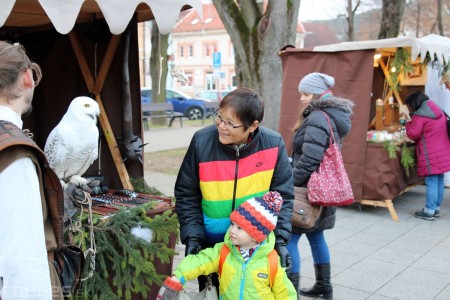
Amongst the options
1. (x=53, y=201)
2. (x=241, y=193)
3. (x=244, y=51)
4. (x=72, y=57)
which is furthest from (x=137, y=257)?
(x=244, y=51)

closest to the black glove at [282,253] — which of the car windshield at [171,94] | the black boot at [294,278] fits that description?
the black boot at [294,278]

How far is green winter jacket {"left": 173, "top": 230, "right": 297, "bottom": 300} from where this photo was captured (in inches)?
96.5

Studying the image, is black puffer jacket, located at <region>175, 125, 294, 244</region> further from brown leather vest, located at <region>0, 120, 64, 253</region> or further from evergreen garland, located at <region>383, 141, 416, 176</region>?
evergreen garland, located at <region>383, 141, 416, 176</region>

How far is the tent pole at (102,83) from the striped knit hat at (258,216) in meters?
1.64

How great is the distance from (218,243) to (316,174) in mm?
1436

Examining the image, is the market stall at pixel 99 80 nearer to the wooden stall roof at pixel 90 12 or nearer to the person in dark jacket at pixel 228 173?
the wooden stall roof at pixel 90 12

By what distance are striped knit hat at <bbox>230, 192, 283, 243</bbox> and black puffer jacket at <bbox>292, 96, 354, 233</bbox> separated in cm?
136

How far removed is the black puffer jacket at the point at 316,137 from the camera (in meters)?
3.79

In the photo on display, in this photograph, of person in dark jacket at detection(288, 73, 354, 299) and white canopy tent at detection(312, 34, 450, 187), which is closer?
person in dark jacket at detection(288, 73, 354, 299)

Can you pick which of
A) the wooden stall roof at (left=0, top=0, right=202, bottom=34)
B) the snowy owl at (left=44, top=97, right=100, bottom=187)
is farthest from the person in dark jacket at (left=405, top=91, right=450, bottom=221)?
the snowy owl at (left=44, top=97, right=100, bottom=187)

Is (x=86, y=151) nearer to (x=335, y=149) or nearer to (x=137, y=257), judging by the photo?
(x=137, y=257)

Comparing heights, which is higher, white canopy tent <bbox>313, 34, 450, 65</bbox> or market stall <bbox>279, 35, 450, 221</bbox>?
white canopy tent <bbox>313, 34, 450, 65</bbox>

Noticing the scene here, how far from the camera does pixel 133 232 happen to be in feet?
9.97

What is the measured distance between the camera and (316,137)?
3791mm
